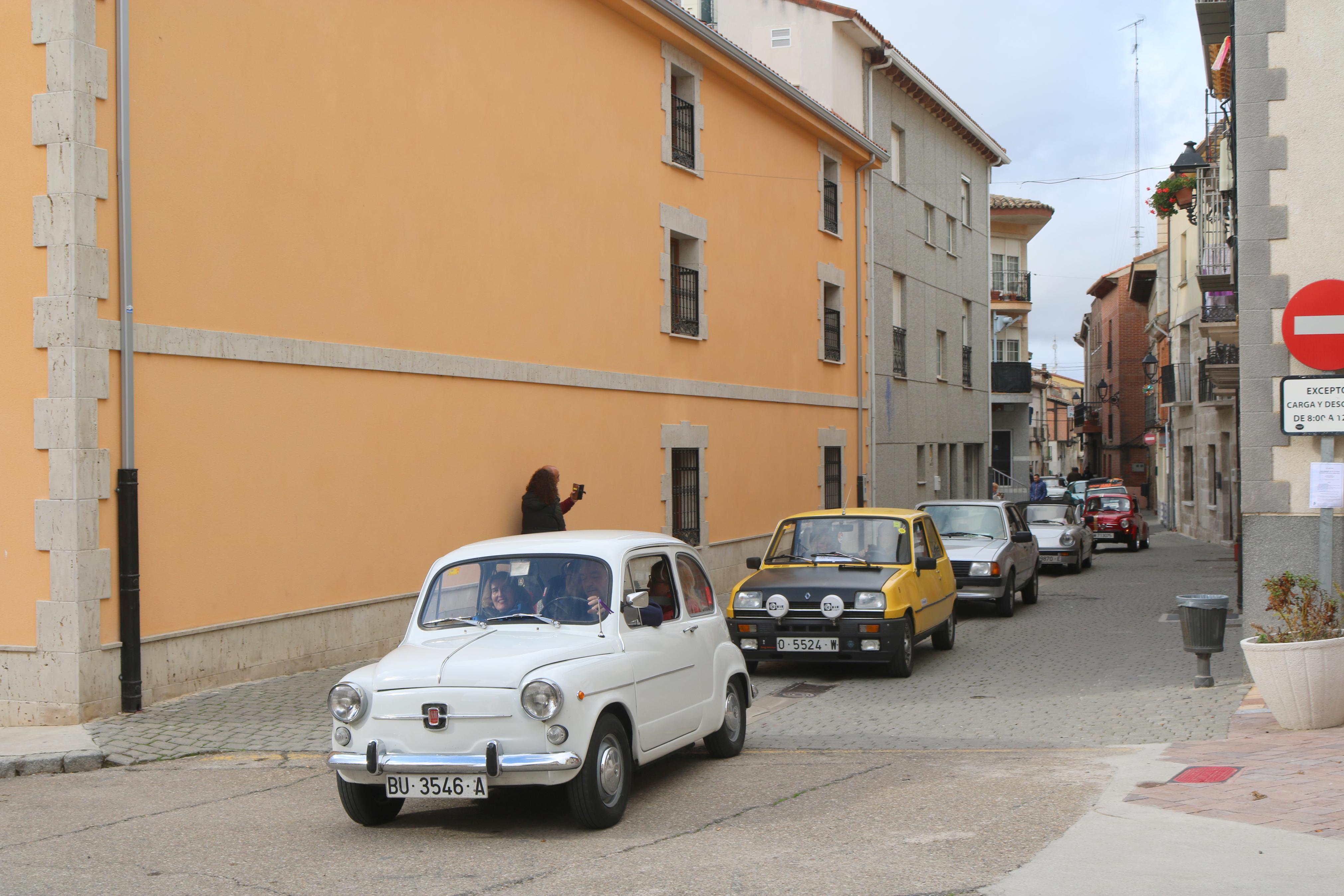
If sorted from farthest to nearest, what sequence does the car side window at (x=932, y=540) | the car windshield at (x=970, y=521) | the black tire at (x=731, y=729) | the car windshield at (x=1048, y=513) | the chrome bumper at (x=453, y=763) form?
the car windshield at (x=1048, y=513) → the car windshield at (x=970, y=521) → the car side window at (x=932, y=540) → the black tire at (x=731, y=729) → the chrome bumper at (x=453, y=763)

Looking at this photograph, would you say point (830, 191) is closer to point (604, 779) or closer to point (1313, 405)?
point (1313, 405)

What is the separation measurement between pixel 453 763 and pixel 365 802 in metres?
0.71

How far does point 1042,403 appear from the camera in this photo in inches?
3725

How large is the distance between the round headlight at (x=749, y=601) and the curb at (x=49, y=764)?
232 inches

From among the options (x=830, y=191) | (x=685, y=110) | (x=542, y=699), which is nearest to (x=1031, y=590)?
(x=685, y=110)

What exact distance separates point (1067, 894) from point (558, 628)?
3.06 metres

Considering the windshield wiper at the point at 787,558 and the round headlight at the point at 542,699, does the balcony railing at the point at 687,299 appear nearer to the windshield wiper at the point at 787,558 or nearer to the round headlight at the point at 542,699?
the windshield wiper at the point at 787,558

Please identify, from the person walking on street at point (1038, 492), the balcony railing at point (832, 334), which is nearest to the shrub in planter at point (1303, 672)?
the balcony railing at point (832, 334)

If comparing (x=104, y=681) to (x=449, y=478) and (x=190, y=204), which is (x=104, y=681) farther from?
(x=449, y=478)

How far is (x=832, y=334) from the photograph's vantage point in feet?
81.8

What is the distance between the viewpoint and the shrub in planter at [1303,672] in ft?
27.9

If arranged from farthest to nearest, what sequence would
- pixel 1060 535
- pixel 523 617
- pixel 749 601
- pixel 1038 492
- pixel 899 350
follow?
pixel 1038 492
pixel 899 350
pixel 1060 535
pixel 749 601
pixel 523 617

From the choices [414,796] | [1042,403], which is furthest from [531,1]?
[1042,403]

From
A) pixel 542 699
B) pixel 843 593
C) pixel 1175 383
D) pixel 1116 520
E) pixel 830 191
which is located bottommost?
pixel 1116 520
